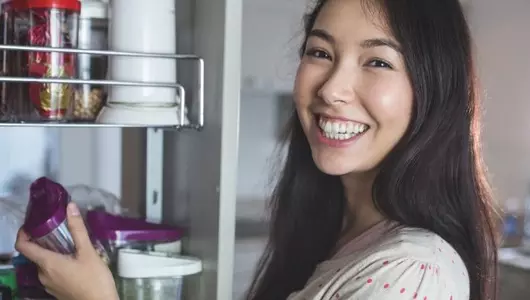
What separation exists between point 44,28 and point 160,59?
0.47ft

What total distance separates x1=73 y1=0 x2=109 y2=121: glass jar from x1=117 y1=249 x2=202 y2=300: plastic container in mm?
192

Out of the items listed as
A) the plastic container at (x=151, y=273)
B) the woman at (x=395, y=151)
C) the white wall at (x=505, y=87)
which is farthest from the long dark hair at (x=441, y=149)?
the white wall at (x=505, y=87)

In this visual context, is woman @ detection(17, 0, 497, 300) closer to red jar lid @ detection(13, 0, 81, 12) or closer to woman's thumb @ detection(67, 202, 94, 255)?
woman's thumb @ detection(67, 202, 94, 255)

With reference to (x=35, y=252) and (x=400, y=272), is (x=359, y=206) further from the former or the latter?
(x=35, y=252)

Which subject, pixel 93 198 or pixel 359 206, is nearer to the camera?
pixel 359 206

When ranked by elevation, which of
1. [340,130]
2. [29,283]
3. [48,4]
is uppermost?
[48,4]

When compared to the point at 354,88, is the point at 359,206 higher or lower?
lower

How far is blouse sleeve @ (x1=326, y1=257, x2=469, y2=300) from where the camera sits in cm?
68

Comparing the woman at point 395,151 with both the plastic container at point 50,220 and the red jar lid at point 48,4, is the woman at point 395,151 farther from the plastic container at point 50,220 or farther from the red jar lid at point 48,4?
the red jar lid at point 48,4

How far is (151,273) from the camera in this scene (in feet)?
2.81

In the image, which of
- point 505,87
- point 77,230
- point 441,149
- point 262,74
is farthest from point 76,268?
point 505,87

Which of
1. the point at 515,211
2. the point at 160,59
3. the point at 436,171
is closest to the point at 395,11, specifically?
the point at 436,171

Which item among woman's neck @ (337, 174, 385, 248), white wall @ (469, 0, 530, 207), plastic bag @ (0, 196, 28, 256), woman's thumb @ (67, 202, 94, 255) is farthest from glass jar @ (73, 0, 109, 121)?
white wall @ (469, 0, 530, 207)

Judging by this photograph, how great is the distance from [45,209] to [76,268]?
9cm
